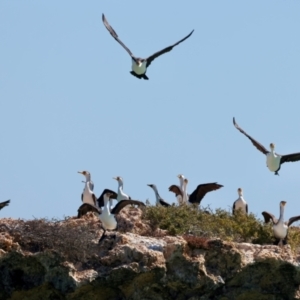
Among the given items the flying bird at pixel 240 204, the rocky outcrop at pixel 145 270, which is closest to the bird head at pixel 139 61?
the rocky outcrop at pixel 145 270

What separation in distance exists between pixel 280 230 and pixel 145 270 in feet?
15.5

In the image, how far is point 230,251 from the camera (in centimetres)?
3316

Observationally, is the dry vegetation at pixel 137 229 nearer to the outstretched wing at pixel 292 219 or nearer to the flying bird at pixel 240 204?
the outstretched wing at pixel 292 219

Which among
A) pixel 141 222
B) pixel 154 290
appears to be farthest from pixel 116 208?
pixel 154 290

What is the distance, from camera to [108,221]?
35.0 meters

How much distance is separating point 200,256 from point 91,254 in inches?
92.1

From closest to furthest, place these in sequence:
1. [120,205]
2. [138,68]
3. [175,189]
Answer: [120,205]
[138,68]
[175,189]

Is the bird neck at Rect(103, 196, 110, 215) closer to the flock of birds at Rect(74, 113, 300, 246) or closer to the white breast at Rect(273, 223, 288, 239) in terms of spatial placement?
the flock of birds at Rect(74, 113, 300, 246)

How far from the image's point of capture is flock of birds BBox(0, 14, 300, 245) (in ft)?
116

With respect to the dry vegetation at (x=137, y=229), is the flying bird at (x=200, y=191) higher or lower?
higher

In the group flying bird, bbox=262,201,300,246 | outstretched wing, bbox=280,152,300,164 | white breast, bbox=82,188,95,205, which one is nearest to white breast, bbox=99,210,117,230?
flying bird, bbox=262,201,300,246

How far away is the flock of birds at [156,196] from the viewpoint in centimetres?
3544

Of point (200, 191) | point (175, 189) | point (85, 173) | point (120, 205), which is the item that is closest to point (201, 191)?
point (200, 191)

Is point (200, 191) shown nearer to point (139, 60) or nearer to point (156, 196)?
point (156, 196)
